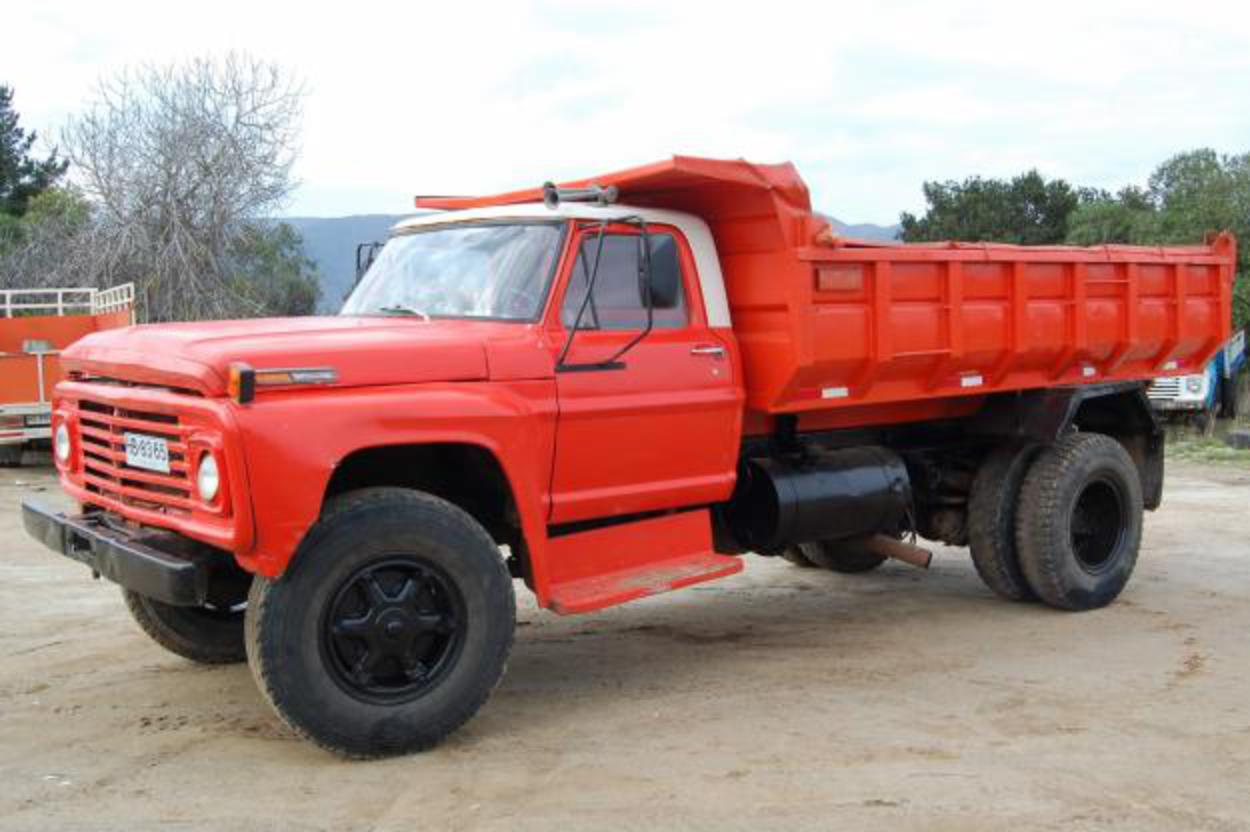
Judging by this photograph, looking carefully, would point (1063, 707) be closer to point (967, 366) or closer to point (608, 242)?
point (967, 366)

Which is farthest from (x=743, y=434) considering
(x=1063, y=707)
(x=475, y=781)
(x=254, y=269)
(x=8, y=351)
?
(x=254, y=269)

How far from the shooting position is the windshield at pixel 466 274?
5.91 meters

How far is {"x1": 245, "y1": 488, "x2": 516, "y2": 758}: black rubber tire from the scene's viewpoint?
4859 mm

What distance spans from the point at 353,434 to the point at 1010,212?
135 ft

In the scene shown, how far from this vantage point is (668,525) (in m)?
6.26

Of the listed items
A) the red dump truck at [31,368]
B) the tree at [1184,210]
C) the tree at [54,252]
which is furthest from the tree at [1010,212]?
the red dump truck at [31,368]

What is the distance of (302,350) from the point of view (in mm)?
5012

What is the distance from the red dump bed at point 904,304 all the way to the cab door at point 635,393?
324mm

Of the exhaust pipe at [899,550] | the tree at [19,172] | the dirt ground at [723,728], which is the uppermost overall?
the tree at [19,172]

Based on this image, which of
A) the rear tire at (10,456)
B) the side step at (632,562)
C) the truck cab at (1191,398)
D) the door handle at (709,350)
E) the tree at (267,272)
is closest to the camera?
the side step at (632,562)

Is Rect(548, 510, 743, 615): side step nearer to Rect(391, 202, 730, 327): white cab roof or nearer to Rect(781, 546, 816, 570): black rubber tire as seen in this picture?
Rect(391, 202, 730, 327): white cab roof

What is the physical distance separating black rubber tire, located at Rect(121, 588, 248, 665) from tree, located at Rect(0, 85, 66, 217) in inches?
1518

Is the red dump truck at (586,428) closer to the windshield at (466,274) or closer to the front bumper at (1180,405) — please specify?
the windshield at (466,274)

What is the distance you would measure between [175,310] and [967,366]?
2072 cm
